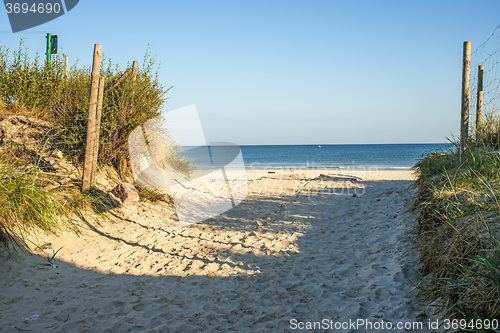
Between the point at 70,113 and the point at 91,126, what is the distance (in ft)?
5.01

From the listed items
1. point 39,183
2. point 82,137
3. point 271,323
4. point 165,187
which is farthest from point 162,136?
point 271,323

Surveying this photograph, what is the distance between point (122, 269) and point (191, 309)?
1523 millimetres

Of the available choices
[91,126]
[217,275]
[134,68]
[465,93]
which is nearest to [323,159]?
[134,68]

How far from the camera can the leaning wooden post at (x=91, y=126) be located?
253 inches

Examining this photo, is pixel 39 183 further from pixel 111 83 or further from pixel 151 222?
pixel 111 83

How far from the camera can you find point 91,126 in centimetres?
649

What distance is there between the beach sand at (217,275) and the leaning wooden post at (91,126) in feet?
2.76

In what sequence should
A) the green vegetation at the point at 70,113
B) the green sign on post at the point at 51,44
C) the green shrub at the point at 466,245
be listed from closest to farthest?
1. the green shrub at the point at 466,245
2. the green vegetation at the point at 70,113
3. the green sign on post at the point at 51,44

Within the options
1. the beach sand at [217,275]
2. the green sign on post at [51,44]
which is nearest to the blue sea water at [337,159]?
the beach sand at [217,275]

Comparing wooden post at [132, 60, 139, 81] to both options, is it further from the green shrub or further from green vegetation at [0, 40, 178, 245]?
the green shrub

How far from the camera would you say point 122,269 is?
14.9 feet

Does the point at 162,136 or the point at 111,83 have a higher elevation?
the point at 111,83

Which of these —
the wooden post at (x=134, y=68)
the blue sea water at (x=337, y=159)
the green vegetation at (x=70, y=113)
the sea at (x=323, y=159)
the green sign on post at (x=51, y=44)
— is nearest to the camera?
the green vegetation at (x=70, y=113)
